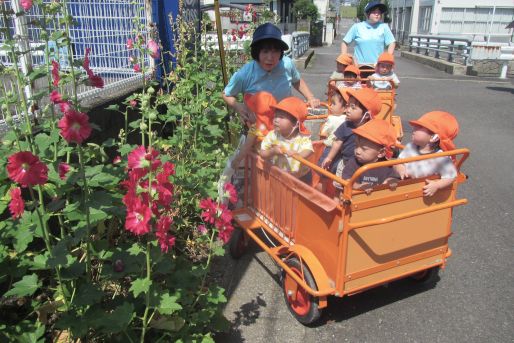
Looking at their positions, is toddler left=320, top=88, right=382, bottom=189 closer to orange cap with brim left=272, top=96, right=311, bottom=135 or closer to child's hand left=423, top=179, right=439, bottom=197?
orange cap with brim left=272, top=96, right=311, bottom=135

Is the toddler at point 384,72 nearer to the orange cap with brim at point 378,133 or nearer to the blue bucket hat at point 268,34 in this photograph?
the blue bucket hat at point 268,34

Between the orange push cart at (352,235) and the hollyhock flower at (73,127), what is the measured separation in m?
Answer: 1.29

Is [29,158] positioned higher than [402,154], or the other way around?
[29,158]

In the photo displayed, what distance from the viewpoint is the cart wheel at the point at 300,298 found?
2.72 m

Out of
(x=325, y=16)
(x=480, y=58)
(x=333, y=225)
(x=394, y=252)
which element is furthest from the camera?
(x=325, y=16)

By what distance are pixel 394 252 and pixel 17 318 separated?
2158 millimetres

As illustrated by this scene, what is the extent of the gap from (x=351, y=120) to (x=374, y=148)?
2.64 ft

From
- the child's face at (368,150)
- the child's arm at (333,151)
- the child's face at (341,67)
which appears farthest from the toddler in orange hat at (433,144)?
the child's face at (341,67)

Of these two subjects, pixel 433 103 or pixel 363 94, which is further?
→ pixel 433 103

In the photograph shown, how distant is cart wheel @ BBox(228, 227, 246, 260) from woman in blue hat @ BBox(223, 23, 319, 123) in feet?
2.99

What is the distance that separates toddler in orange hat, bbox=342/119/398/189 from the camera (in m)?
2.59

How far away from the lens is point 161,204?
183 cm

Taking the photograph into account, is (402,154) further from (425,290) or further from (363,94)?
(425,290)

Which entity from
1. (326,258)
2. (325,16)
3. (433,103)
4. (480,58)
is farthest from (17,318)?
(325,16)
